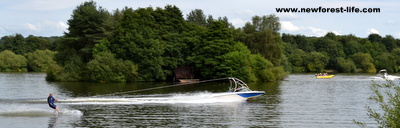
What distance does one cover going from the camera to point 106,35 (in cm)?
8381

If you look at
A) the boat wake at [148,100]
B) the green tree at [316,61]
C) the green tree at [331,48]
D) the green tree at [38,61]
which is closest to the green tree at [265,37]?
the boat wake at [148,100]

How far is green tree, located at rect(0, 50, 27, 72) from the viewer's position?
135500 millimetres

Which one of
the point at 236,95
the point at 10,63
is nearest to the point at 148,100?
the point at 236,95

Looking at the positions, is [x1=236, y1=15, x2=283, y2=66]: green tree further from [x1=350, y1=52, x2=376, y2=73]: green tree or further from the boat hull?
[x1=350, y1=52, x2=376, y2=73]: green tree

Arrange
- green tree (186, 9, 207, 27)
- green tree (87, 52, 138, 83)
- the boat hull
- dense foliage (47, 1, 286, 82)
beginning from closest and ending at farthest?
the boat hull → green tree (87, 52, 138, 83) → dense foliage (47, 1, 286, 82) → green tree (186, 9, 207, 27)

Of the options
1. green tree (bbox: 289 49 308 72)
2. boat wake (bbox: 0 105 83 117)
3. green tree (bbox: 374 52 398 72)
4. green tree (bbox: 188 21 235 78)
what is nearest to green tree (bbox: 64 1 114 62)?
green tree (bbox: 188 21 235 78)

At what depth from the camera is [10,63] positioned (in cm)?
13625

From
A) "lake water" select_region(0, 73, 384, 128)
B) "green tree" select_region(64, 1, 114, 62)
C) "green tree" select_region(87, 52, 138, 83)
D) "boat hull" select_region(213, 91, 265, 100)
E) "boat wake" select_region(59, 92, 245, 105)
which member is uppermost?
"green tree" select_region(64, 1, 114, 62)

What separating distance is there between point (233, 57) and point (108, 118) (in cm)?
5035

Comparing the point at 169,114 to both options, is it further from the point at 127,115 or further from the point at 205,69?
the point at 205,69

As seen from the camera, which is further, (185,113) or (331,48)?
(331,48)

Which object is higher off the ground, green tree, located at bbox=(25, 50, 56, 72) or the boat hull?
green tree, located at bbox=(25, 50, 56, 72)

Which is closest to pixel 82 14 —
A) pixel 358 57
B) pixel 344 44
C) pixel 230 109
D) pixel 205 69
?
pixel 205 69

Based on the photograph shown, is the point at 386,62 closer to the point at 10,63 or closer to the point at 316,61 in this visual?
the point at 316,61
